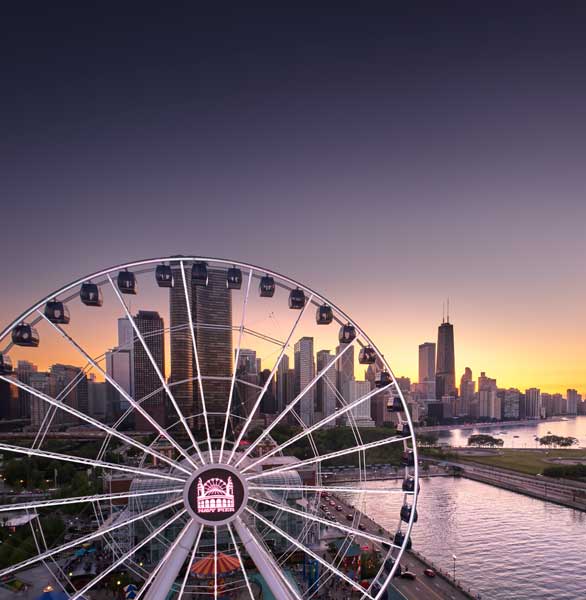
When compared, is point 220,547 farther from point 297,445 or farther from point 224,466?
point 297,445

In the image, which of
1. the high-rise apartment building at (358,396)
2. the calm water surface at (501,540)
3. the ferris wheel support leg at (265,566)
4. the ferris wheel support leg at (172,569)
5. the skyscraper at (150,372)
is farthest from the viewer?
the high-rise apartment building at (358,396)

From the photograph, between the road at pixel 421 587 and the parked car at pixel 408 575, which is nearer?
the road at pixel 421 587

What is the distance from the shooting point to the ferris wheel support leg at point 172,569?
12.1 metres

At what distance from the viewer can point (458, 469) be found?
71688 millimetres

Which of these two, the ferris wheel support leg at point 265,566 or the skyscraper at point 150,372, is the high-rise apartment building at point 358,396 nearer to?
the skyscraper at point 150,372

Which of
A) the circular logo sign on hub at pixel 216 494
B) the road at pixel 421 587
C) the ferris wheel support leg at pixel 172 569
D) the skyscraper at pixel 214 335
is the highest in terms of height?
the skyscraper at pixel 214 335

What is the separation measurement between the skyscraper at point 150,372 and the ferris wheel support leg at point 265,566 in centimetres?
5812

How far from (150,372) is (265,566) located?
10183cm

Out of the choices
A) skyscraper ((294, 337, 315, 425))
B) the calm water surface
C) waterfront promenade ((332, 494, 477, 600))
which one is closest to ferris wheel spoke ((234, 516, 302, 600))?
waterfront promenade ((332, 494, 477, 600))

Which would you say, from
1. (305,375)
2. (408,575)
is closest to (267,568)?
(408,575)

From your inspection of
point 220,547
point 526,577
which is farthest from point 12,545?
point 526,577

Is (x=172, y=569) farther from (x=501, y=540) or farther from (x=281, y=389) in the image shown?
(x=281, y=389)

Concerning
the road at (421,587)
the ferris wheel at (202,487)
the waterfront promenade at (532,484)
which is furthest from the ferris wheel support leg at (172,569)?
the waterfront promenade at (532,484)

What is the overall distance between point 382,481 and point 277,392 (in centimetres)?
4600
